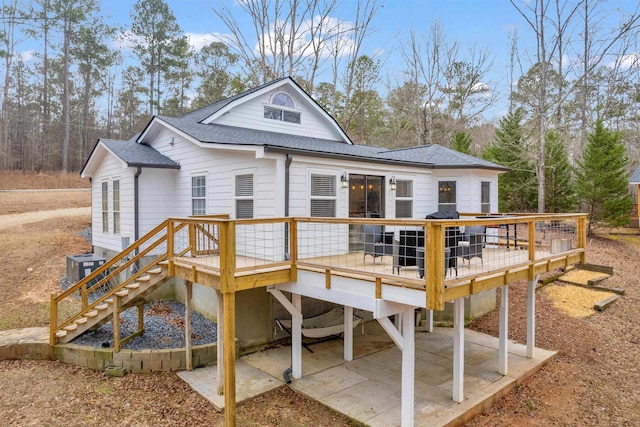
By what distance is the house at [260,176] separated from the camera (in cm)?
778

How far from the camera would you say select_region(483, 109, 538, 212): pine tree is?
65.0 feet

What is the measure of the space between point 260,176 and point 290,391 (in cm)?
407

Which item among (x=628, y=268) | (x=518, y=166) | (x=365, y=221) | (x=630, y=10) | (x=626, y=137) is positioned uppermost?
(x=630, y=10)

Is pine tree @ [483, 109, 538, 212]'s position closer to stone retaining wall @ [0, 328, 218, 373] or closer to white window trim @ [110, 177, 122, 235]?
white window trim @ [110, 177, 122, 235]

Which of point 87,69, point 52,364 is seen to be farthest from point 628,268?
point 87,69

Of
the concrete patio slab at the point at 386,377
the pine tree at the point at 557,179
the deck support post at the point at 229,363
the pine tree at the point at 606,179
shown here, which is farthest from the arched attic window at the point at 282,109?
the pine tree at the point at 606,179

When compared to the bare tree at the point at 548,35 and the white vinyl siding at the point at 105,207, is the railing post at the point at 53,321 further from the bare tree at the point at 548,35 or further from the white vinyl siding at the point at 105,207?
the bare tree at the point at 548,35

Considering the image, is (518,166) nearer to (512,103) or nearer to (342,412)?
(512,103)

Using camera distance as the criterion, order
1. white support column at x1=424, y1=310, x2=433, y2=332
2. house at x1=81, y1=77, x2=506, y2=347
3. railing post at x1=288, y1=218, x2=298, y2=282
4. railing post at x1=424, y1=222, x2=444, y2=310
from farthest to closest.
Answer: white support column at x1=424, y1=310, x2=433, y2=332, house at x1=81, y1=77, x2=506, y2=347, railing post at x1=288, y1=218, x2=298, y2=282, railing post at x1=424, y1=222, x2=444, y2=310

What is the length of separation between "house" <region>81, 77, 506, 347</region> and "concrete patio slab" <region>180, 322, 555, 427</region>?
3.70ft

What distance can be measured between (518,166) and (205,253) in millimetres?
17897

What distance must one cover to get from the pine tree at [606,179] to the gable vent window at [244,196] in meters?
16.7

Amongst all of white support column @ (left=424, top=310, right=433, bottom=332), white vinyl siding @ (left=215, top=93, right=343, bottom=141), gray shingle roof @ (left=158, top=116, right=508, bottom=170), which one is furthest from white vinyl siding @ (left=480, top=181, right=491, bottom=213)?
white vinyl siding @ (left=215, top=93, right=343, bottom=141)

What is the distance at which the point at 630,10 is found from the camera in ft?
55.7
